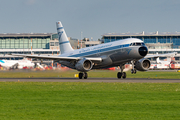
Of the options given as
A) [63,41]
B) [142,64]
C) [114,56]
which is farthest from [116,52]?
[63,41]

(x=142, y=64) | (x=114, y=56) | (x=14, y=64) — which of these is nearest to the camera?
(x=114, y=56)

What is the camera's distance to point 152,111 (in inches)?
529

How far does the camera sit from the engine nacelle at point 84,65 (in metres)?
41.2

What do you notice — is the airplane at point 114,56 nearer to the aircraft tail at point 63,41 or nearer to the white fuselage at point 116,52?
the white fuselage at point 116,52

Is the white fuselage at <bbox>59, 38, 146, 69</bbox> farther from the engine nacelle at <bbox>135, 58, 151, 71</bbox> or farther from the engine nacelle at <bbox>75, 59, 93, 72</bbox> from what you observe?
the engine nacelle at <bbox>135, 58, 151, 71</bbox>

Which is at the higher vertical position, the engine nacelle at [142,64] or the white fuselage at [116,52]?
the white fuselage at [116,52]

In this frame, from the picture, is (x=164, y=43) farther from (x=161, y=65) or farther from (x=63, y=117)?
(x=63, y=117)

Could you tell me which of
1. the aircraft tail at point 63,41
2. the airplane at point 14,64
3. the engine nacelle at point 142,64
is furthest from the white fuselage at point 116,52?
the airplane at point 14,64

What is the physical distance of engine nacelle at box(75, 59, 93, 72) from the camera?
1622 inches

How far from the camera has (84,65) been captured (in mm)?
42344

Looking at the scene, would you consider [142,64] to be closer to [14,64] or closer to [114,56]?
[114,56]

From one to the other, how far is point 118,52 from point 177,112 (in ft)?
93.2

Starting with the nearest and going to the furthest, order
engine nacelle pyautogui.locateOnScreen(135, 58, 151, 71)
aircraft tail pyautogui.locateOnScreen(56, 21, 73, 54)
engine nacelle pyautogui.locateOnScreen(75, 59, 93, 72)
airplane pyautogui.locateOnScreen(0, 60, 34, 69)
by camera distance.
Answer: engine nacelle pyautogui.locateOnScreen(75, 59, 93, 72) < engine nacelle pyautogui.locateOnScreen(135, 58, 151, 71) < aircraft tail pyautogui.locateOnScreen(56, 21, 73, 54) < airplane pyautogui.locateOnScreen(0, 60, 34, 69)

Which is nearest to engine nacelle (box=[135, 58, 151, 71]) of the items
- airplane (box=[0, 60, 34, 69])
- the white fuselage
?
the white fuselage
